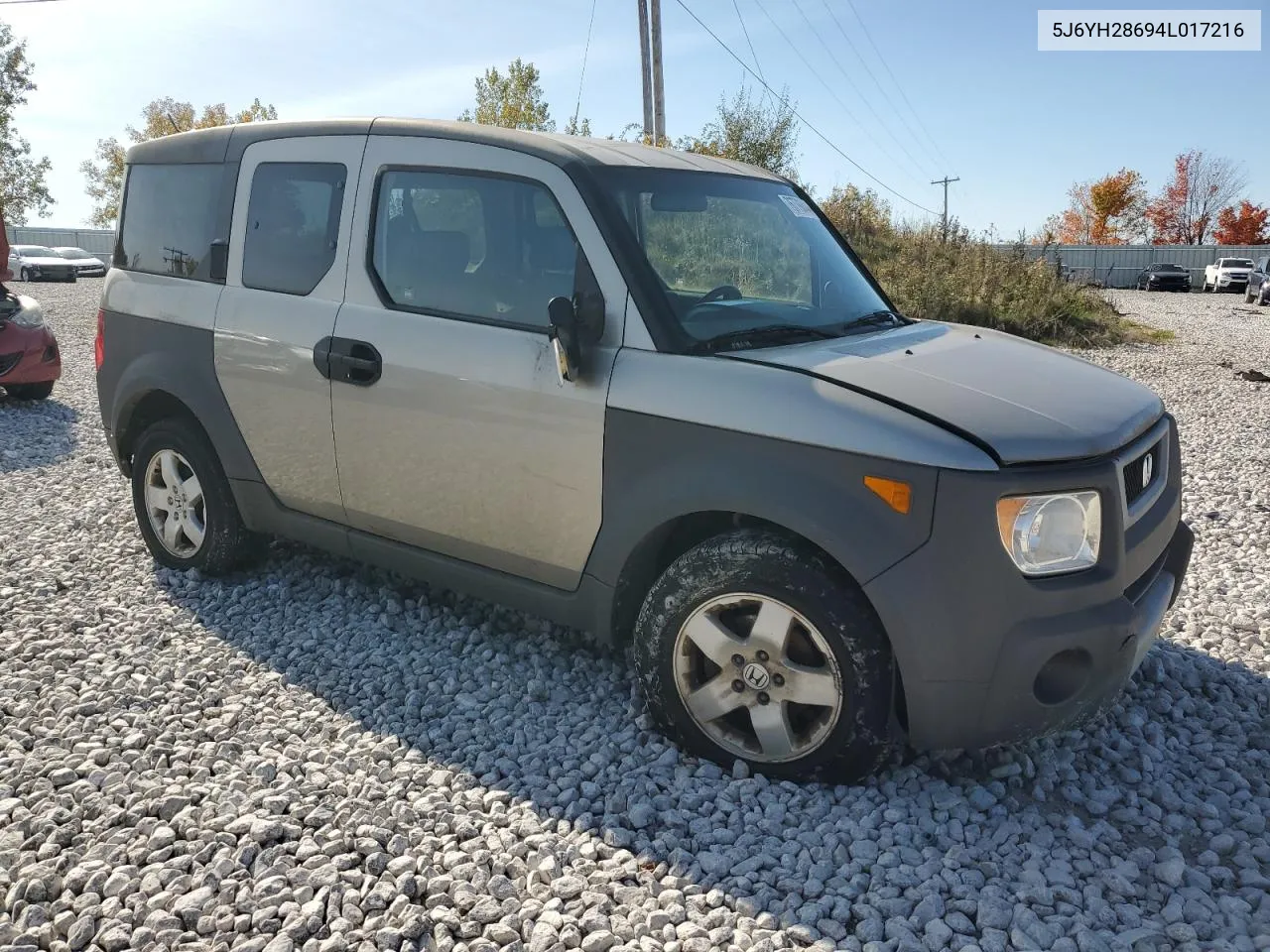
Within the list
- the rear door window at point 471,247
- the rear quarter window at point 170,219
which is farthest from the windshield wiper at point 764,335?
the rear quarter window at point 170,219

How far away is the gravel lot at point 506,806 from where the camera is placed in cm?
256

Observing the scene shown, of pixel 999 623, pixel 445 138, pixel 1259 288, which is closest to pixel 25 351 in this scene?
pixel 445 138

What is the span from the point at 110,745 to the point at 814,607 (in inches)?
94.7

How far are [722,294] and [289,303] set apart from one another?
1841 mm

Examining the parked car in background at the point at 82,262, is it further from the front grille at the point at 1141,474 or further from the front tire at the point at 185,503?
the front grille at the point at 1141,474

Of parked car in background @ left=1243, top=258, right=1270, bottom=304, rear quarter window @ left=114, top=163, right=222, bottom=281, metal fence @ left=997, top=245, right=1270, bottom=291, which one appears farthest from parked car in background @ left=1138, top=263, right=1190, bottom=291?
rear quarter window @ left=114, top=163, right=222, bottom=281

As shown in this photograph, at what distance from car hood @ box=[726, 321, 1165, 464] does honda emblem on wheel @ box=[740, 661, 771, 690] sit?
89 centimetres

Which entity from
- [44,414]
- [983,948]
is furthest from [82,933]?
[44,414]

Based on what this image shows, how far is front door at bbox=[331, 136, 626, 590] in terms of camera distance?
11.1 ft

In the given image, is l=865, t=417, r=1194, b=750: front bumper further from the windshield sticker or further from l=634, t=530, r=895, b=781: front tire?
the windshield sticker

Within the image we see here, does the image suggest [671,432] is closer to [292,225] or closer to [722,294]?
[722,294]

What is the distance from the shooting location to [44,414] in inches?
383

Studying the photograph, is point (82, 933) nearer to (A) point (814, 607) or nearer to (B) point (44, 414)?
(A) point (814, 607)

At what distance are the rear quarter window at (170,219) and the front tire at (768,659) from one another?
2.80 metres
